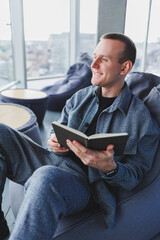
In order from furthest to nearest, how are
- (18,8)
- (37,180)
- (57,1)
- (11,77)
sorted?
(57,1)
(11,77)
(18,8)
(37,180)

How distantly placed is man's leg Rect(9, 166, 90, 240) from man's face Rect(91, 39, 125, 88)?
61cm

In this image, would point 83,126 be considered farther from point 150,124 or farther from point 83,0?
point 83,0

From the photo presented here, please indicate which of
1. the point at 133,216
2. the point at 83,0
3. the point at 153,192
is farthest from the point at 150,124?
the point at 83,0

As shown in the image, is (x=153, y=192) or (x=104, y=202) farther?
(x=153, y=192)

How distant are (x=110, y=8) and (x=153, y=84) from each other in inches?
148


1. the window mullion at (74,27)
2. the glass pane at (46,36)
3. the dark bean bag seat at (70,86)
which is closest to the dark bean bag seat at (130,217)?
the dark bean bag seat at (70,86)

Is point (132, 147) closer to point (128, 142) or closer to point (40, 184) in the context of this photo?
point (128, 142)

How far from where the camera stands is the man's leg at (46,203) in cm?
88

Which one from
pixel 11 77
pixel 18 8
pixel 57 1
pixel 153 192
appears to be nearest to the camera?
pixel 153 192

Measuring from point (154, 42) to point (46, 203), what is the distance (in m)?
5.43

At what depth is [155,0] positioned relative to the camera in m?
5.10

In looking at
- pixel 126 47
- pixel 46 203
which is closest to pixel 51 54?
pixel 126 47

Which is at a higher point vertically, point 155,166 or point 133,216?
point 155,166

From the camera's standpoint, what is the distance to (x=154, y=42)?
18.0ft
